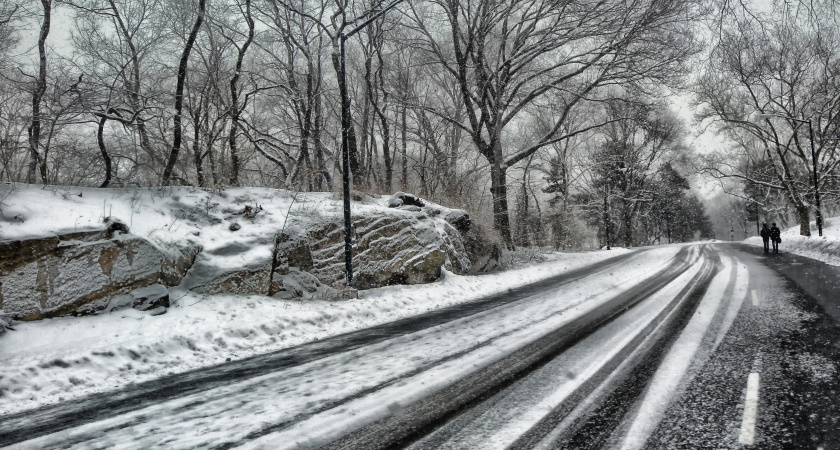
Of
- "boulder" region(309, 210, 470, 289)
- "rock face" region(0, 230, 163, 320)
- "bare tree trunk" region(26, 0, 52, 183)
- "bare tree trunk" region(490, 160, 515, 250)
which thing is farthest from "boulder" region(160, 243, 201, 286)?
"bare tree trunk" region(490, 160, 515, 250)

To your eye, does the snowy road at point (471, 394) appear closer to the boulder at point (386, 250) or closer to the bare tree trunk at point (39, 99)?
the boulder at point (386, 250)

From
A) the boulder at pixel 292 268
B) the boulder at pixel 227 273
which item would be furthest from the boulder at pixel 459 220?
the boulder at pixel 227 273

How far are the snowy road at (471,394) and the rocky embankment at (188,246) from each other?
10.2ft

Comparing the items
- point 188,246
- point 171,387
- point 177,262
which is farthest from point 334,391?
point 188,246

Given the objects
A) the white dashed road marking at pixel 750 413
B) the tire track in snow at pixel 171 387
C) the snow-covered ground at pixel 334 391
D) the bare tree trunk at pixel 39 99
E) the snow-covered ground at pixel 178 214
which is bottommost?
the tire track in snow at pixel 171 387

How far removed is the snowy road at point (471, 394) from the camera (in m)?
2.99

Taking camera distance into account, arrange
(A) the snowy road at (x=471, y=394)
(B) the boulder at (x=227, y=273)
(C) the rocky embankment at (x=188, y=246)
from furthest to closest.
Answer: (B) the boulder at (x=227, y=273) → (C) the rocky embankment at (x=188, y=246) → (A) the snowy road at (x=471, y=394)

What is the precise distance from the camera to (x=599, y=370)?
4.27 m

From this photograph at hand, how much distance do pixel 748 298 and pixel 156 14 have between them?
23852mm

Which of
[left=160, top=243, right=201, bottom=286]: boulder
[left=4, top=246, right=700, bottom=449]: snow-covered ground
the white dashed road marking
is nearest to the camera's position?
the white dashed road marking

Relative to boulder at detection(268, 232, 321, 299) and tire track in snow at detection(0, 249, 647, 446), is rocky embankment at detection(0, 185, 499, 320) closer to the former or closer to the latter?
boulder at detection(268, 232, 321, 299)

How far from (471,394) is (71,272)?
6.66 metres

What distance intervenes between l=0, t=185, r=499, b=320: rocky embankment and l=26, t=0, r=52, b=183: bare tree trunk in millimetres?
4049

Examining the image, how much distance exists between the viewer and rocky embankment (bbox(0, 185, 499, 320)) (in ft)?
21.6
